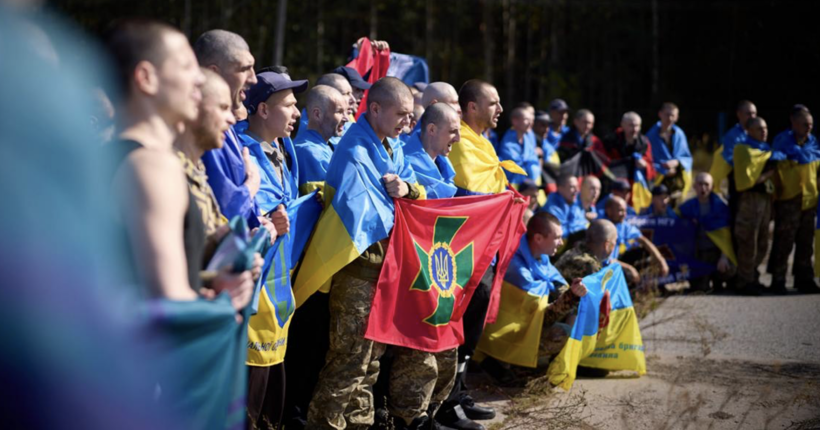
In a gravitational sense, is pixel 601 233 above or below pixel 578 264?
above

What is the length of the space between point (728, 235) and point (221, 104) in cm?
802

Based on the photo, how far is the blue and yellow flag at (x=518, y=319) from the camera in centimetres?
574

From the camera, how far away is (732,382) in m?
5.89

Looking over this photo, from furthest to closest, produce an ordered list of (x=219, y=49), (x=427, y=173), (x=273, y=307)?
(x=427, y=173) → (x=273, y=307) → (x=219, y=49)

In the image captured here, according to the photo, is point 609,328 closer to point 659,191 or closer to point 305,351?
point 305,351

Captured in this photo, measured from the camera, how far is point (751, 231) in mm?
9305

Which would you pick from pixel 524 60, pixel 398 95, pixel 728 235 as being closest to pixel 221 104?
pixel 398 95

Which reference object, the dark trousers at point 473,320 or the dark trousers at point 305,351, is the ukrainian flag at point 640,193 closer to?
the dark trousers at point 473,320

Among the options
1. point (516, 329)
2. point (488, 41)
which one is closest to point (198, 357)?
point (516, 329)

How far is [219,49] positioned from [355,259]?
1341 mm

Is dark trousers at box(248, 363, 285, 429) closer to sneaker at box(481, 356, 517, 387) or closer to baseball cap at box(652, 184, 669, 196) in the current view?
sneaker at box(481, 356, 517, 387)

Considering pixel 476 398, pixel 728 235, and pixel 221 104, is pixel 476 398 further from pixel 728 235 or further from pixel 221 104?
pixel 728 235

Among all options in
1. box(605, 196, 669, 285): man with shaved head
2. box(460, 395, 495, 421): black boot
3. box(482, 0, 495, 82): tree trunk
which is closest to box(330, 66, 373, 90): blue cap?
box(460, 395, 495, 421): black boot

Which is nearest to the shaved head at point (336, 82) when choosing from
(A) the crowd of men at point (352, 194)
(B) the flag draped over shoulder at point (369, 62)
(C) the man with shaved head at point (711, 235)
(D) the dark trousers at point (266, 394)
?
(A) the crowd of men at point (352, 194)
